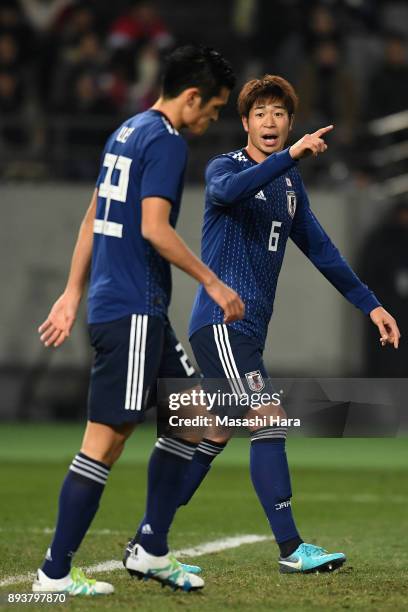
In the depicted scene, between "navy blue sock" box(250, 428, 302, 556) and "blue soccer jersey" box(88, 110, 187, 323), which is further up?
"blue soccer jersey" box(88, 110, 187, 323)

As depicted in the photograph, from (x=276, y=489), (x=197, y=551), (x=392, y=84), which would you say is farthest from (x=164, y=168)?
(x=392, y=84)

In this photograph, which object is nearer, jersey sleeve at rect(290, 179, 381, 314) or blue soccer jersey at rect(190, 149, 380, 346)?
blue soccer jersey at rect(190, 149, 380, 346)

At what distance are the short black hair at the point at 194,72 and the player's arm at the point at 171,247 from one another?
0.51 m

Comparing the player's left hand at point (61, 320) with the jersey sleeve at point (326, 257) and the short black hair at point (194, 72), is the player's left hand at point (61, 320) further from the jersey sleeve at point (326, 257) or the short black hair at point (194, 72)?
the jersey sleeve at point (326, 257)

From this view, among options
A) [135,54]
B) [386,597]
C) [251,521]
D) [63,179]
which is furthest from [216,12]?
[386,597]

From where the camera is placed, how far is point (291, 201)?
7.11m

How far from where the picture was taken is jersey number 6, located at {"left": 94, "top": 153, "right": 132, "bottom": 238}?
5715 mm

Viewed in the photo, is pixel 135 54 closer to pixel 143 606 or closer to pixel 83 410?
pixel 83 410

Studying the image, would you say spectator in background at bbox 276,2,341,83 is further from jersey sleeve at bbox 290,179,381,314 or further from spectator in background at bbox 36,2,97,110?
jersey sleeve at bbox 290,179,381,314

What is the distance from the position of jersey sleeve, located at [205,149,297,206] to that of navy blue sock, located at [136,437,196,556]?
120cm

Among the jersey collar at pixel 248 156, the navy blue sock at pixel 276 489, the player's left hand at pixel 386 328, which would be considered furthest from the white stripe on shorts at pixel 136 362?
the player's left hand at pixel 386 328

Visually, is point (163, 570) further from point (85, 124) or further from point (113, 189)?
point (85, 124)

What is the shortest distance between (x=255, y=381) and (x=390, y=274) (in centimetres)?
1038

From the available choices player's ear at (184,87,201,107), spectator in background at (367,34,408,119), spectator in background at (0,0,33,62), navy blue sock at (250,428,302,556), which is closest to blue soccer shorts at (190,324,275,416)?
navy blue sock at (250,428,302,556)
